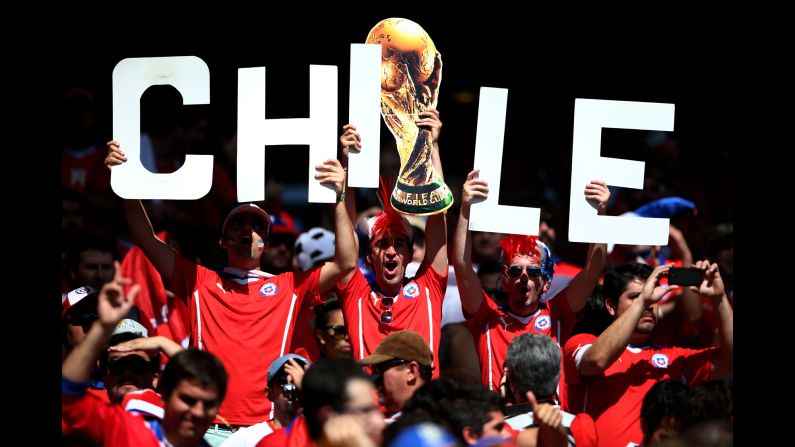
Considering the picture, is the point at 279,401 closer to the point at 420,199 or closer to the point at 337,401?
the point at 337,401

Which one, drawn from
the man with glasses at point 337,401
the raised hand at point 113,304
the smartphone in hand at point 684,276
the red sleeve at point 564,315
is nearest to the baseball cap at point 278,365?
the man with glasses at point 337,401

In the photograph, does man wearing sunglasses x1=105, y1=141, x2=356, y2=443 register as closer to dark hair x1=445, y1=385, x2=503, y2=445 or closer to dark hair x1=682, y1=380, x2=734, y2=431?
dark hair x1=445, y1=385, x2=503, y2=445

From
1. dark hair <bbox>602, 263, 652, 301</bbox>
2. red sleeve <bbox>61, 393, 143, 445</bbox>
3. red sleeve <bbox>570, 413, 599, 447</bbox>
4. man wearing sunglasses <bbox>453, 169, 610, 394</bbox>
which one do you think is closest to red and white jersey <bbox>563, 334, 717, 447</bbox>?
man wearing sunglasses <bbox>453, 169, 610, 394</bbox>

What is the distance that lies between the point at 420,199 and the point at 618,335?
1.19 meters

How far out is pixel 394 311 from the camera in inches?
234

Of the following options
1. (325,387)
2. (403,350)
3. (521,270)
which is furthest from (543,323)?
(325,387)

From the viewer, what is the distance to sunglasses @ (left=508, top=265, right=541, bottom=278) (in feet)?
19.7

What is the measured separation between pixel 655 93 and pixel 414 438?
724 cm

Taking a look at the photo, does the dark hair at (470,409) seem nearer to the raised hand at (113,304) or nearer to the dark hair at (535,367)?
the dark hair at (535,367)

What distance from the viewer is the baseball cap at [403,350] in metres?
5.03

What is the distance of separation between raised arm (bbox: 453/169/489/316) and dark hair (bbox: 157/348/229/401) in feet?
5.67

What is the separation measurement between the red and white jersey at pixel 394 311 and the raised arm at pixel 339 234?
11 centimetres

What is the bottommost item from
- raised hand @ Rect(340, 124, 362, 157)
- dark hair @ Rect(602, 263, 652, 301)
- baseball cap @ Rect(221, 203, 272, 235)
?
dark hair @ Rect(602, 263, 652, 301)

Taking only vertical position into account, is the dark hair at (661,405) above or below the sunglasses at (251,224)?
below
